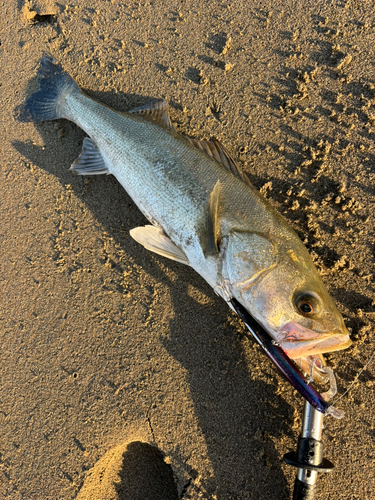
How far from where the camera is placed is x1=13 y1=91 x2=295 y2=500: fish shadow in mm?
2375

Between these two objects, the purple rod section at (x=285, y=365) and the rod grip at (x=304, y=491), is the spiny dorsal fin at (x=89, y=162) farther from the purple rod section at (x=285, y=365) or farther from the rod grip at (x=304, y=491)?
the rod grip at (x=304, y=491)

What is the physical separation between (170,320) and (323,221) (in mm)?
1574

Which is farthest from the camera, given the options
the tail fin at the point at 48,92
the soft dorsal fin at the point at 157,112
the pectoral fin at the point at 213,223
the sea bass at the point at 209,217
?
the tail fin at the point at 48,92

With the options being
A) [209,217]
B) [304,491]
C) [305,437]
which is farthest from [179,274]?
[304,491]

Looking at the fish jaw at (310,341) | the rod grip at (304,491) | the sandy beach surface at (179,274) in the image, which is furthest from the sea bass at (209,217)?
the rod grip at (304,491)

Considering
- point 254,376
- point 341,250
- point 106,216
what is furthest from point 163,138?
point 254,376

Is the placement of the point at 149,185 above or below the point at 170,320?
above

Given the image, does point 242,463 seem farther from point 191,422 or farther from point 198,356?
point 198,356

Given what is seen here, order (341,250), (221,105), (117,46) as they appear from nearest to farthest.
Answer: (341,250)
(221,105)
(117,46)

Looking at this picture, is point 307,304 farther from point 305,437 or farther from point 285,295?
point 305,437

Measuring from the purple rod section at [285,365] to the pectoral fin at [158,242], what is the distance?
645 millimetres

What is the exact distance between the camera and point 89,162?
2.86 m

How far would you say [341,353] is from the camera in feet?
7.93

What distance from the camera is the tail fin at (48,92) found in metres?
3.03
